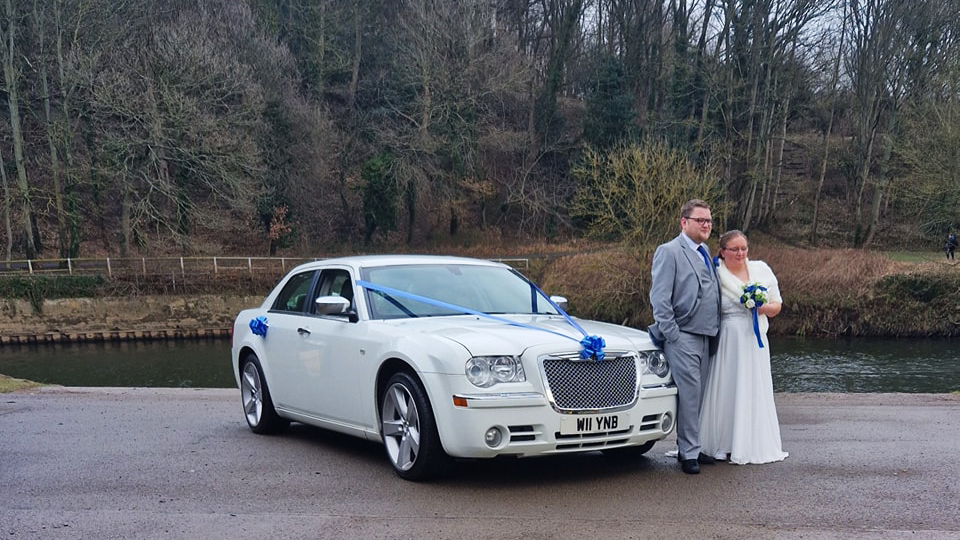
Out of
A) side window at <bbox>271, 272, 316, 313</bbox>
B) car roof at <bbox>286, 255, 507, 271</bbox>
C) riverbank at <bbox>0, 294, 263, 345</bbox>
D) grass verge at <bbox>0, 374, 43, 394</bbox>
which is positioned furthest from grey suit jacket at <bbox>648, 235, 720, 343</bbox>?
riverbank at <bbox>0, 294, 263, 345</bbox>

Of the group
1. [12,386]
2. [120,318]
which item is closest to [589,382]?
[12,386]

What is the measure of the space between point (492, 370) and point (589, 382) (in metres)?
0.74

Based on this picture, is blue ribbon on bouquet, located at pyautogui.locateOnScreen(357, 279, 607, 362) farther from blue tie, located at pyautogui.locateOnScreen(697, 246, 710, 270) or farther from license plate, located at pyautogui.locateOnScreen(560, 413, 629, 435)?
blue tie, located at pyautogui.locateOnScreen(697, 246, 710, 270)

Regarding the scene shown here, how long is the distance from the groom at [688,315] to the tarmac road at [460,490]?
1.35ft

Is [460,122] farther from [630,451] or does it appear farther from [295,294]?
[630,451]

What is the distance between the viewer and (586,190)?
44938 mm

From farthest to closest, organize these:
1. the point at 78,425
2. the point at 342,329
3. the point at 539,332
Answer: the point at 78,425 → the point at 342,329 → the point at 539,332

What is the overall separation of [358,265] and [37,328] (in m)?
36.1

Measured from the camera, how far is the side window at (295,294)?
9273 mm

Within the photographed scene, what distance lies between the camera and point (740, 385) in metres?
7.75

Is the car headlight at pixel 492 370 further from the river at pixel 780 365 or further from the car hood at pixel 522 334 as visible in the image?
the river at pixel 780 365

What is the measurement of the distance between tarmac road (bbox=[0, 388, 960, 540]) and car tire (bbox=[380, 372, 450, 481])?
0.46 ft

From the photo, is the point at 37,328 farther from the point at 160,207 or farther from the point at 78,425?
the point at 78,425

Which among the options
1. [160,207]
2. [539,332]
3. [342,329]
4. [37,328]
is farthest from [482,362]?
[160,207]
